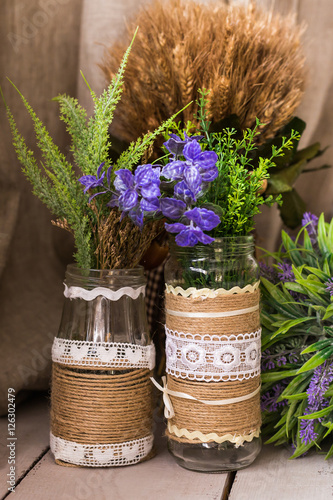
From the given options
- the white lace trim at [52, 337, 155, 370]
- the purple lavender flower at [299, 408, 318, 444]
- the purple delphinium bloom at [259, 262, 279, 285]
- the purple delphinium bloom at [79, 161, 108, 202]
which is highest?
the purple delphinium bloom at [79, 161, 108, 202]

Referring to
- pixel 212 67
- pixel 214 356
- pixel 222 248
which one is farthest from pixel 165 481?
pixel 212 67

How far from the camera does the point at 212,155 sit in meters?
0.63

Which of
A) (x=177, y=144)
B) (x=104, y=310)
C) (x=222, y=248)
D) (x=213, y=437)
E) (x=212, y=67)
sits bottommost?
(x=213, y=437)

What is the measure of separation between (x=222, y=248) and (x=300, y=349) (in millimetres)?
185

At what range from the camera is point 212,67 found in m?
0.81

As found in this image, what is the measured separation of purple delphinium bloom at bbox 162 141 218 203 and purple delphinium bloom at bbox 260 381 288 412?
0.31 m

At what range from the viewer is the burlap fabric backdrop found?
926 millimetres

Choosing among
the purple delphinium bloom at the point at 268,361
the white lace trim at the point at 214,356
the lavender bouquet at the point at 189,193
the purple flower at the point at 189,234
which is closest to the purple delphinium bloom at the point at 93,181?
the lavender bouquet at the point at 189,193

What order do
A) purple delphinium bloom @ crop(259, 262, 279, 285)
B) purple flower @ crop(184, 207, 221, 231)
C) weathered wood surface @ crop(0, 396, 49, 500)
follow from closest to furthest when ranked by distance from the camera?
purple flower @ crop(184, 207, 221, 231) → weathered wood surface @ crop(0, 396, 49, 500) → purple delphinium bloom @ crop(259, 262, 279, 285)

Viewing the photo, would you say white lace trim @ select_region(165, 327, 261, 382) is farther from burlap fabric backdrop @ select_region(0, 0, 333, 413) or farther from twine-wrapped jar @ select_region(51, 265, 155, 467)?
burlap fabric backdrop @ select_region(0, 0, 333, 413)

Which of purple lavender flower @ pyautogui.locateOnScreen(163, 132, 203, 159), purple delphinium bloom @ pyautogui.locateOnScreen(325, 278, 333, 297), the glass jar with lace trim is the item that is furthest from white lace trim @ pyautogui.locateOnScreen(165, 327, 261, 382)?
purple lavender flower @ pyautogui.locateOnScreen(163, 132, 203, 159)

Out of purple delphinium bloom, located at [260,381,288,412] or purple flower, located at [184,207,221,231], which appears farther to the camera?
purple delphinium bloom, located at [260,381,288,412]

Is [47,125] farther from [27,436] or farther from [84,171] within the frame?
[27,436]

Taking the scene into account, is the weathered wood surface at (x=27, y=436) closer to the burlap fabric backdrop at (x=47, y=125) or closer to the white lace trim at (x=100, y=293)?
the burlap fabric backdrop at (x=47, y=125)
